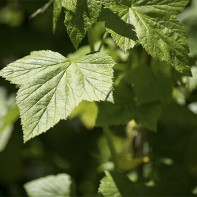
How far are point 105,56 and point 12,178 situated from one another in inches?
71.1

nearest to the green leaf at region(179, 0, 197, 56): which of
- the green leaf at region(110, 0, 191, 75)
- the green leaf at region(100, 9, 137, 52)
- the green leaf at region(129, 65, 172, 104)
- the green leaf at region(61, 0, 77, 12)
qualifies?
the green leaf at region(129, 65, 172, 104)

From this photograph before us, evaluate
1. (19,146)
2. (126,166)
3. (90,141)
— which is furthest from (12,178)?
(126,166)

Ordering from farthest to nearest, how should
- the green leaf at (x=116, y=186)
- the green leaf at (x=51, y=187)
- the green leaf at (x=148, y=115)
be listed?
the green leaf at (x=51, y=187) → the green leaf at (x=148, y=115) → the green leaf at (x=116, y=186)

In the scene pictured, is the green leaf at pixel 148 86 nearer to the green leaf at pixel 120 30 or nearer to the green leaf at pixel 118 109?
the green leaf at pixel 118 109

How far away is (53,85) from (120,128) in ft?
3.64

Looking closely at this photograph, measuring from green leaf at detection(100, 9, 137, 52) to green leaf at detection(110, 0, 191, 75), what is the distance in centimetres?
2

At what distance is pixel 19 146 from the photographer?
8.93 ft

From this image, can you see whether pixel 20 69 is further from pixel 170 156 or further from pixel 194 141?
pixel 194 141

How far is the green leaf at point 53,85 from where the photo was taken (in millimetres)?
1124

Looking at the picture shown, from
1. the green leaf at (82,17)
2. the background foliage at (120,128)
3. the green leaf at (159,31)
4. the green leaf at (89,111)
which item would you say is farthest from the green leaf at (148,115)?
the green leaf at (82,17)

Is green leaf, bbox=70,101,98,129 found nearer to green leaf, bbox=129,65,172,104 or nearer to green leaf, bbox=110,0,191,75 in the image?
green leaf, bbox=129,65,172,104

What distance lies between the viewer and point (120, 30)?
1.20m

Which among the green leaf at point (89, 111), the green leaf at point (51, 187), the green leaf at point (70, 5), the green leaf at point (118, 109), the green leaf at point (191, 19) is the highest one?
the green leaf at point (70, 5)

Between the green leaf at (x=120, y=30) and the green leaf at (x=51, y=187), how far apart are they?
856 millimetres
